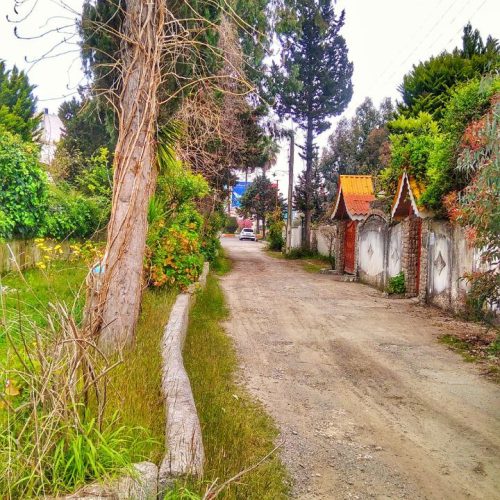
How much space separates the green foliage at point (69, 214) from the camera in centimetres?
1145

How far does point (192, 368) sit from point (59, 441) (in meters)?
3.42

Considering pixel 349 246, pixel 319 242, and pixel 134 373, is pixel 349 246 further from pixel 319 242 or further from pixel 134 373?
pixel 134 373

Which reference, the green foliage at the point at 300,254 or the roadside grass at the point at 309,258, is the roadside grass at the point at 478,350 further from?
the green foliage at the point at 300,254

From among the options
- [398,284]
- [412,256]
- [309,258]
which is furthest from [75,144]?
[412,256]

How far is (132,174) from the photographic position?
5.43 metres

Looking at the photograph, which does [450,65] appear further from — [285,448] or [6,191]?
[285,448]

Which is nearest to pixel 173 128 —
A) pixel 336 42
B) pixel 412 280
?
pixel 412 280

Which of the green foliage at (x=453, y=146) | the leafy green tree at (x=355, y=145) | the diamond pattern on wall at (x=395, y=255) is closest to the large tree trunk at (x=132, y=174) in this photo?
the green foliage at (x=453, y=146)

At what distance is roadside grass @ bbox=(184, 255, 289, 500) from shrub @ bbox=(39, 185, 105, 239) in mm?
5105

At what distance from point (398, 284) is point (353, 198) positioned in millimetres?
7032

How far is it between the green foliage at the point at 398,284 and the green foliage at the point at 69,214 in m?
7.68

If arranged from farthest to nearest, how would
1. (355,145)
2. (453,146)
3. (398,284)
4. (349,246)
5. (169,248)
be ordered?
(355,145) → (349,246) → (398,284) → (453,146) → (169,248)

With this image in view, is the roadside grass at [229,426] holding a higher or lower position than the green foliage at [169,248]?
lower

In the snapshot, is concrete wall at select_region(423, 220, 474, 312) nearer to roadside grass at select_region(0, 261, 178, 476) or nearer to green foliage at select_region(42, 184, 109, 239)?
roadside grass at select_region(0, 261, 178, 476)
